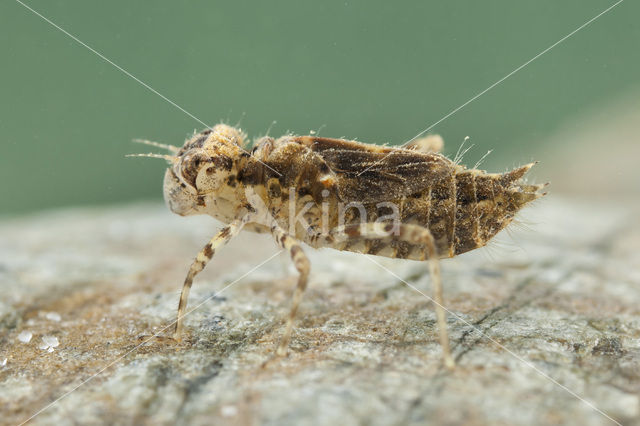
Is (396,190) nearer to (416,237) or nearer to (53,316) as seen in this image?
(416,237)

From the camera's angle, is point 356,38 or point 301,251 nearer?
point 301,251

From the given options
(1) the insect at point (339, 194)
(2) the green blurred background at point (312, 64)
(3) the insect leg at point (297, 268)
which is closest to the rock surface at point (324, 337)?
(3) the insect leg at point (297, 268)

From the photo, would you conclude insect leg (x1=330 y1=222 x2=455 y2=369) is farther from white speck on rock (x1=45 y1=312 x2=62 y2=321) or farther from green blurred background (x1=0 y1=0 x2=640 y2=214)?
white speck on rock (x1=45 y1=312 x2=62 y2=321)

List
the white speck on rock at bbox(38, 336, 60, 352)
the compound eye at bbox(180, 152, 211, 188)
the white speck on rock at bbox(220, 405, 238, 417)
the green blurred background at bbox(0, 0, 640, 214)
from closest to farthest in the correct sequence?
1. the white speck on rock at bbox(220, 405, 238, 417)
2. the white speck on rock at bbox(38, 336, 60, 352)
3. the compound eye at bbox(180, 152, 211, 188)
4. the green blurred background at bbox(0, 0, 640, 214)

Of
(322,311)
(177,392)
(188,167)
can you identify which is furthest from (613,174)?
(177,392)

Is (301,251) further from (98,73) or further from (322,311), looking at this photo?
(98,73)

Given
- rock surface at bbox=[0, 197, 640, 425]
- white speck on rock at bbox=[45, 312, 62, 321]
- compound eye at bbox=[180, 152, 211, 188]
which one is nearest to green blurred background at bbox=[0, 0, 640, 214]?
compound eye at bbox=[180, 152, 211, 188]
